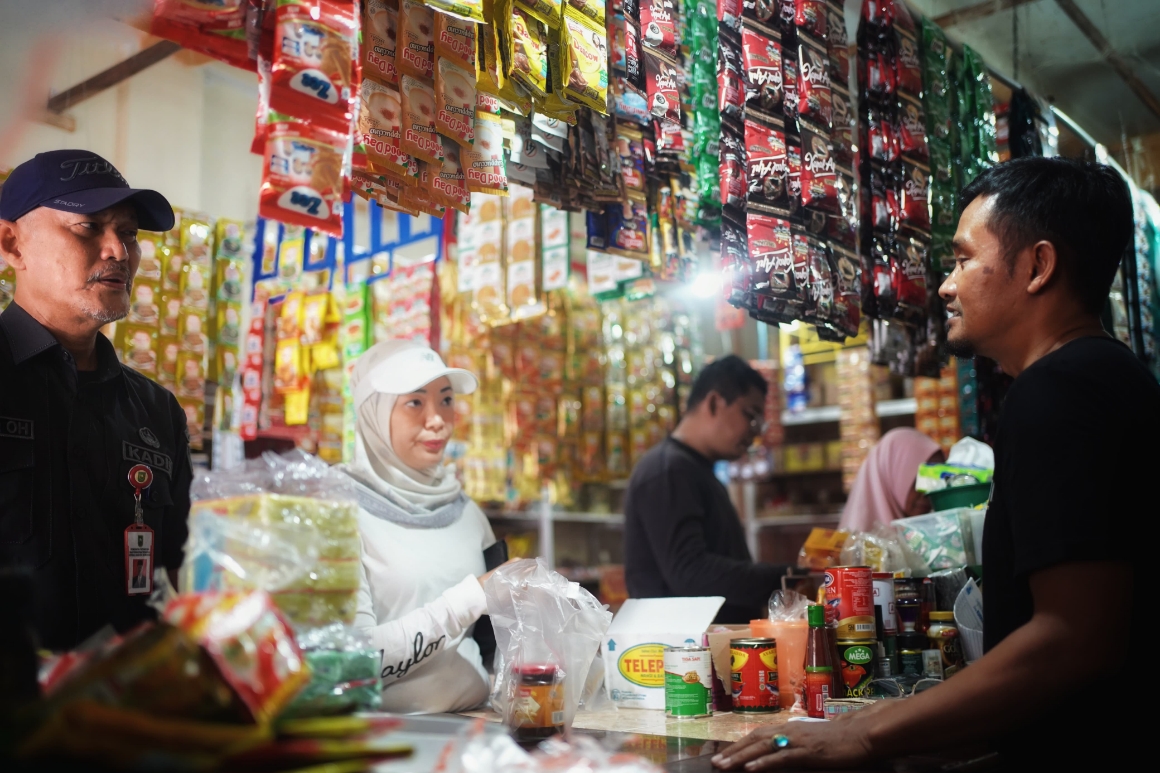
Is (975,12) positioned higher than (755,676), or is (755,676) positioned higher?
(975,12)

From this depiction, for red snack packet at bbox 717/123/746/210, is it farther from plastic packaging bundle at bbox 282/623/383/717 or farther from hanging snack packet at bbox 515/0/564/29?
plastic packaging bundle at bbox 282/623/383/717

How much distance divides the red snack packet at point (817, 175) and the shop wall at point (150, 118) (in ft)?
7.08

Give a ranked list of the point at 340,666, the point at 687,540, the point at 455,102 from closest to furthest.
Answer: the point at 340,666 < the point at 455,102 < the point at 687,540

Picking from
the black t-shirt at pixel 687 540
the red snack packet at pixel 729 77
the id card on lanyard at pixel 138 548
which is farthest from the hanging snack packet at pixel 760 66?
the id card on lanyard at pixel 138 548

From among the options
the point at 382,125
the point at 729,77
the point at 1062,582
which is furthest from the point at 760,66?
the point at 1062,582

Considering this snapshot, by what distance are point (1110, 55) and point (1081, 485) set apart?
419 centimetres

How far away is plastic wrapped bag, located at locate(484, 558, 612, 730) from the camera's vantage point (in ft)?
6.98

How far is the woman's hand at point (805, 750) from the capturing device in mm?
1635

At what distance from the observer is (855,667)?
7.79 feet

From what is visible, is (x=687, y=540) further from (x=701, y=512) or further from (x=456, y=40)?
(x=456, y=40)

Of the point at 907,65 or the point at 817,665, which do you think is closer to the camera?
the point at 817,665

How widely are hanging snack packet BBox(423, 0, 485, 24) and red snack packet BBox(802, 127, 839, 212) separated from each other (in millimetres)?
1309

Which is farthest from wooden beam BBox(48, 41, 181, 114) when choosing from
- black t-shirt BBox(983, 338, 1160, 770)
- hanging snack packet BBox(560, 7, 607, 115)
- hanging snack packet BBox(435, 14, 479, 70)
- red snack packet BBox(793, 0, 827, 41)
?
black t-shirt BBox(983, 338, 1160, 770)

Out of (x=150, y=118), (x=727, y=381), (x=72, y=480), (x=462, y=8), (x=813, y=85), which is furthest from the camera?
(x=150, y=118)
